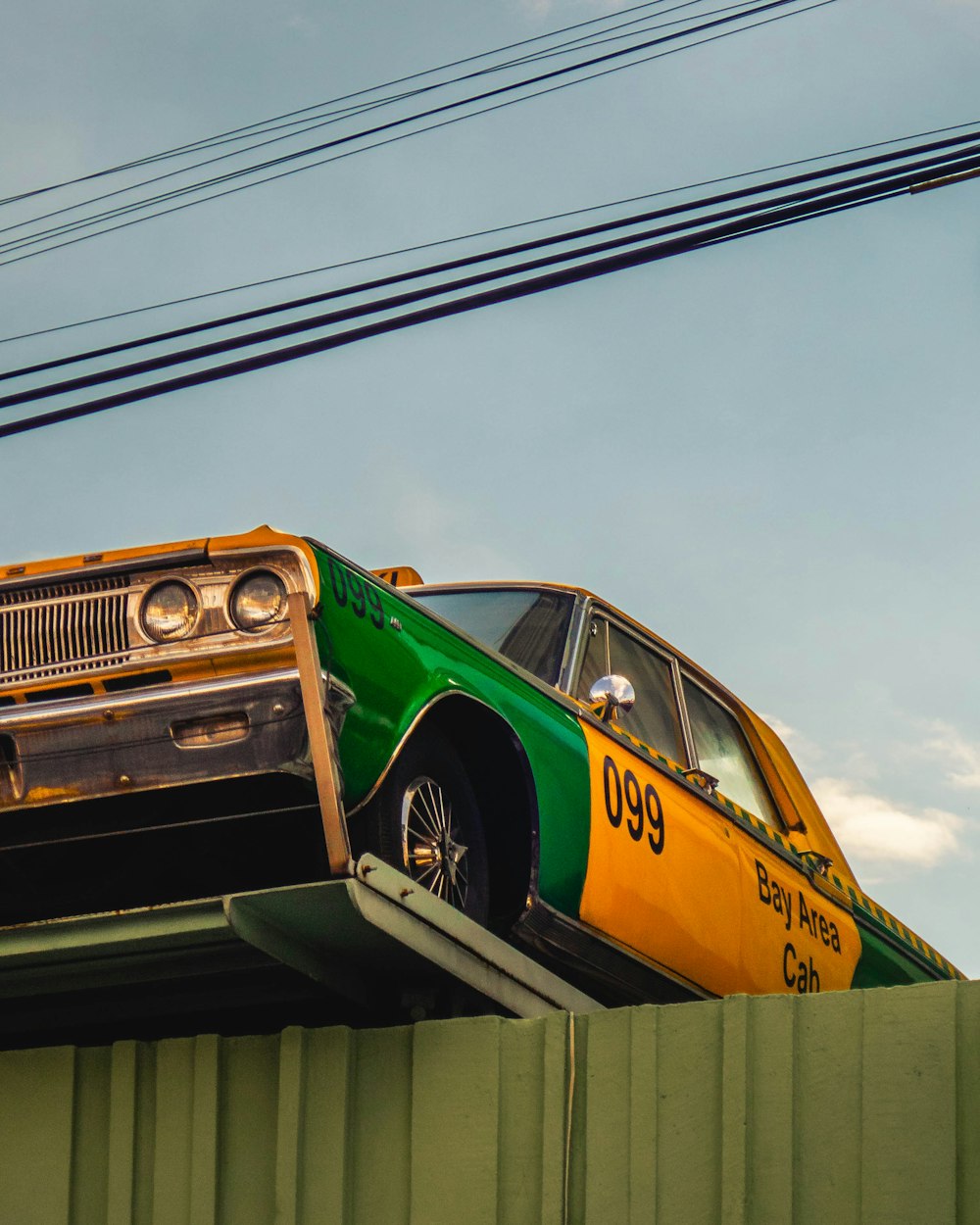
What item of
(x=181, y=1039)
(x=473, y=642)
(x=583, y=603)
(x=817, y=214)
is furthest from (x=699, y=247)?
(x=181, y=1039)

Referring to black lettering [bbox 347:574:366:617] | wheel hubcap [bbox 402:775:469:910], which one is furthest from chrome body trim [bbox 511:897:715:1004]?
black lettering [bbox 347:574:366:617]

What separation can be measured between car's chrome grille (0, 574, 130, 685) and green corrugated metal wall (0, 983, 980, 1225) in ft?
3.41

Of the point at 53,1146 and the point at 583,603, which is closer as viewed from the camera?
the point at 53,1146

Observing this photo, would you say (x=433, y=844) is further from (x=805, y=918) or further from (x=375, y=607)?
(x=805, y=918)

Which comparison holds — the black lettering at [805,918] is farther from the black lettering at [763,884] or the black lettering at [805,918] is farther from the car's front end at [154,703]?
the car's front end at [154,703]

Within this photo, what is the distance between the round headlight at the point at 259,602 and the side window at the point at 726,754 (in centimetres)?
277

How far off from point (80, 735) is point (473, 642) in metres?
1.31

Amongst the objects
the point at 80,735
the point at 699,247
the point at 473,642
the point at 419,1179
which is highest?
the point at 699,247

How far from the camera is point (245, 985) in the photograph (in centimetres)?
513

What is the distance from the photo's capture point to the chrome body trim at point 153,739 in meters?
4.77

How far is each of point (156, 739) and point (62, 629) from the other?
456mm

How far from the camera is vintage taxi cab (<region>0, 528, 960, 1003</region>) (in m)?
4.81

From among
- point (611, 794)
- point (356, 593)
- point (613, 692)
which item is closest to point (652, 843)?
point (611, 794)

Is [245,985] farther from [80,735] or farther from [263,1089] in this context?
[80,735]
